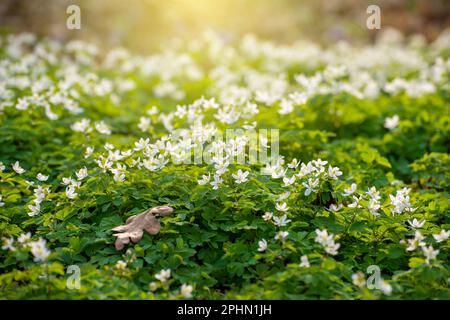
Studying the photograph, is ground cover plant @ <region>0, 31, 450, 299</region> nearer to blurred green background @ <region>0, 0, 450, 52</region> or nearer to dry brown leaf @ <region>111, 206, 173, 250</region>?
dry brown leaf @ <region>111, 206, 173, 250</region>

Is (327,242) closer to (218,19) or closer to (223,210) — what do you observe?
(223,210)

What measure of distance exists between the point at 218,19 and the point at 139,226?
341 inches

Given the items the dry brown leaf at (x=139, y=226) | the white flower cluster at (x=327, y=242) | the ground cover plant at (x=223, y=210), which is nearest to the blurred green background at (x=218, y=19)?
the ground cover plant at (x=223, y=210)

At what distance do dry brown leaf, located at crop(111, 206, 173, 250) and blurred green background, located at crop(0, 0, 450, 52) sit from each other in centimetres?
722

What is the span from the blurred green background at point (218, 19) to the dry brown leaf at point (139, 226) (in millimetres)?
7224

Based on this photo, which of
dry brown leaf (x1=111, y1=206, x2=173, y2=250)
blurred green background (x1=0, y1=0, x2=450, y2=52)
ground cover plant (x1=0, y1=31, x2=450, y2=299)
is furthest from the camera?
blurred green background (x1=0, y1=0, x2=450, y2=52)

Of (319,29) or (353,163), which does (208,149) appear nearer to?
(353,163)

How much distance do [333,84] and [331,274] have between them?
2.97 meters

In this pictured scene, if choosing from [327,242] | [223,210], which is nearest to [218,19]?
[223,210]

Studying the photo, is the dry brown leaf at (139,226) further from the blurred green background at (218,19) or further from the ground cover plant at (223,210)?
the blurred green background at (218,19)

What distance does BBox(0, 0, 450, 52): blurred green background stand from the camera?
10.7 meters

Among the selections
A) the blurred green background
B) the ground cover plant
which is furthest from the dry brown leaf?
the blurred green background

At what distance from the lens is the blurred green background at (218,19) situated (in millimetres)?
10711

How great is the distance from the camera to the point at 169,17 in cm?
1111
